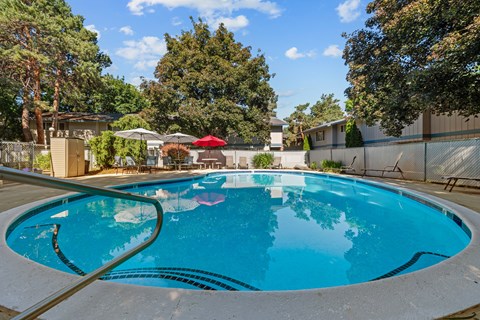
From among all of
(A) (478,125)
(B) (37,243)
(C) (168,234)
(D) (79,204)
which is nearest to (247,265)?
(C) (168,234)

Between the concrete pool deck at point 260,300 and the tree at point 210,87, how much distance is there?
1899 cm

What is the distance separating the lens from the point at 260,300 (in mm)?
1964

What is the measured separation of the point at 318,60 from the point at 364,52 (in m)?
4.44

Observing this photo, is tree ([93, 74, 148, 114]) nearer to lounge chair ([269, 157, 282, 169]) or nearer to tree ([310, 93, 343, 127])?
lounge chair ([269, 157, 282, 169])

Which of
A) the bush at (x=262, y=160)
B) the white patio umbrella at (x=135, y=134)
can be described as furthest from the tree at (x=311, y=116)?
the white patio umbrella at (x=135, y=134)

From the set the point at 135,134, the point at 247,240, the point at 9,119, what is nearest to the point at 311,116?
the point at 135,134

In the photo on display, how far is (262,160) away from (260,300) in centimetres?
1745

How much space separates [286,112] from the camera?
3828 centimetres

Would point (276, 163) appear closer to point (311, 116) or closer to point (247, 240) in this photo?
point (247, 240)

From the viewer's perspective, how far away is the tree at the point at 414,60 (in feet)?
24.0

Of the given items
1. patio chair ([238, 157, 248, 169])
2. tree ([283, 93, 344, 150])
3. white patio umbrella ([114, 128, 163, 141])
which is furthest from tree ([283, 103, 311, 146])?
white patio umbrella ([114, 128, 163, 141])

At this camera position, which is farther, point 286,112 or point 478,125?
point 286,112

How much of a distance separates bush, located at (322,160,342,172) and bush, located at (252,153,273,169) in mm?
4114

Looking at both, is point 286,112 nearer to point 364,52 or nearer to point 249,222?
point 364,52
